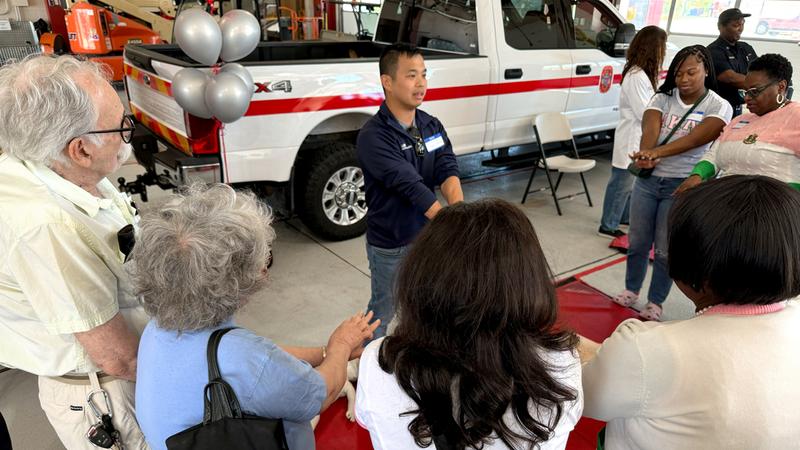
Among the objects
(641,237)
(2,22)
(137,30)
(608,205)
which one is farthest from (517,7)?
(2,22)

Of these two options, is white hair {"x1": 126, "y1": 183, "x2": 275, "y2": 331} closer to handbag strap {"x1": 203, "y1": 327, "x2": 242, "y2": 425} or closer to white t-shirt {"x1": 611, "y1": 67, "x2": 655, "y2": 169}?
handbag strap {"x1": 203, "y1": 327, "x2": 242, "y2": 425}

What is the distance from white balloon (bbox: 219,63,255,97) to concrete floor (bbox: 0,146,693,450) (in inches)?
36.0

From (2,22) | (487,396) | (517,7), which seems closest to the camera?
(487,396)

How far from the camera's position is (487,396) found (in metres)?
0.93

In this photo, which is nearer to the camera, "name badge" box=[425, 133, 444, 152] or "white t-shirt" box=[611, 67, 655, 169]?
"name badge" box=[425, 133, 444, 152]

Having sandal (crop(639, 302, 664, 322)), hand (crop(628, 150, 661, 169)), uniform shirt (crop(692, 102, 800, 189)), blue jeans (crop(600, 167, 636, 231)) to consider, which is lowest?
sandal (crop(639, 302, 664, 322))

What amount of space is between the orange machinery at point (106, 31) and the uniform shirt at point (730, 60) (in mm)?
8454

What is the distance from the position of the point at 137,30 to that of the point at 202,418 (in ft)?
34.4

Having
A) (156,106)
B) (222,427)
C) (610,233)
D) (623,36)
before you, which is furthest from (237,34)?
(623,36)

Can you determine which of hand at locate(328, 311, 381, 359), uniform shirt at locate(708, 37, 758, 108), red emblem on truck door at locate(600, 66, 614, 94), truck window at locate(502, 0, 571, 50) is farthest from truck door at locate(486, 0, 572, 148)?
hand at locate(328, 311, 381, 359)

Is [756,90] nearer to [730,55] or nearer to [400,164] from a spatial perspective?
[400,164]

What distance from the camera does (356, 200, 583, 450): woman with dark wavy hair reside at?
932 mm

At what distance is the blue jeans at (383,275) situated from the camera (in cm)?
238

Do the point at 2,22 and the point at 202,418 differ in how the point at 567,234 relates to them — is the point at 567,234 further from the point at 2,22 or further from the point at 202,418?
the point at 2,22
